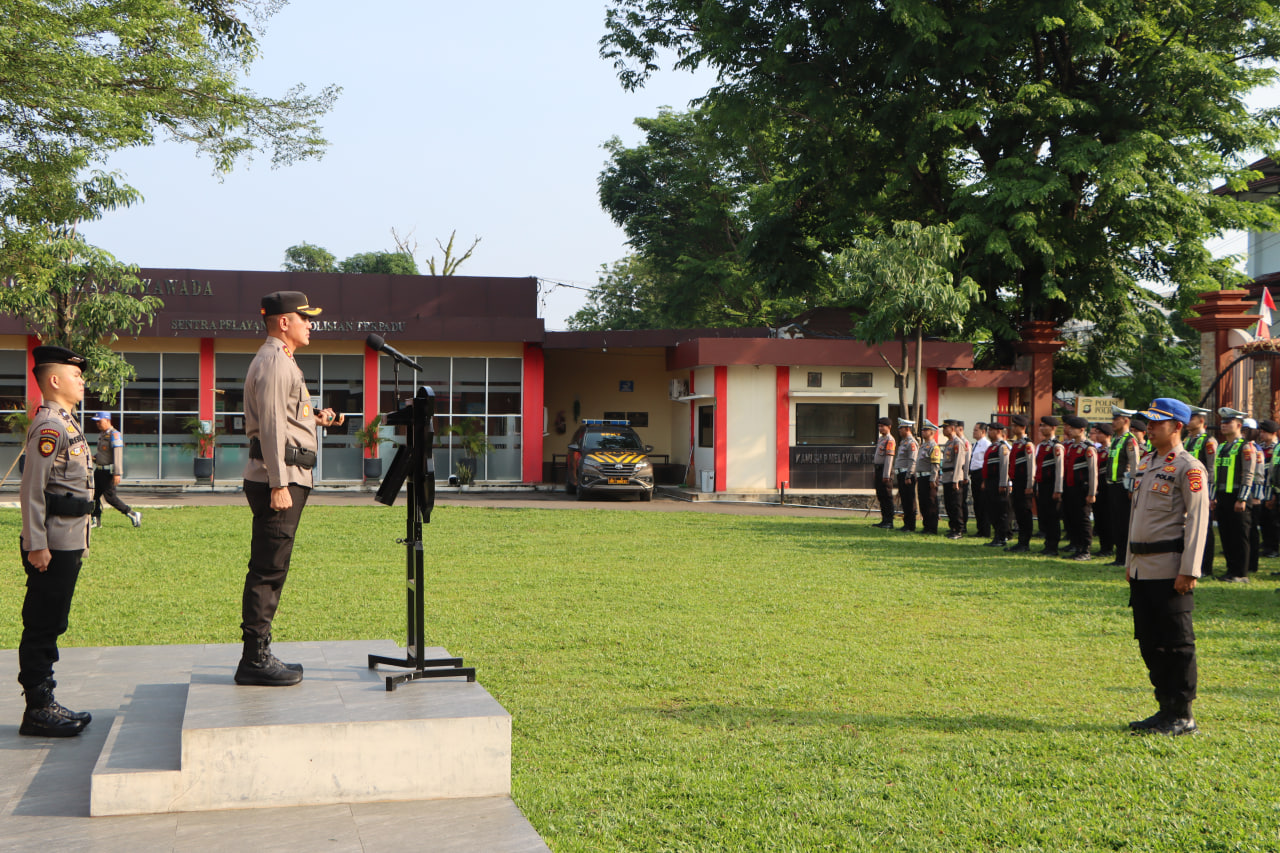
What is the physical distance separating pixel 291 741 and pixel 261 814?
0.93ft

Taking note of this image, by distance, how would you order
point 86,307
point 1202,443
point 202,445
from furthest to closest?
point 202,445
point 86,307
point 1202,443

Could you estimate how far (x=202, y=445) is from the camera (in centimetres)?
2564

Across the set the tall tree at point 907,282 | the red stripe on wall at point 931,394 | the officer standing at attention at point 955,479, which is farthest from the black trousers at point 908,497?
the red stripe on wall at point 931,394

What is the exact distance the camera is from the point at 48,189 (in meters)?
13.4

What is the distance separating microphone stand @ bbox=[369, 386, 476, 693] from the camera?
5.22 m

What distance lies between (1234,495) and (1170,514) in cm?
717

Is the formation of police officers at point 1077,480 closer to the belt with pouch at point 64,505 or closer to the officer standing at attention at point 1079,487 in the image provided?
the officer standing at attention at point 1079,487

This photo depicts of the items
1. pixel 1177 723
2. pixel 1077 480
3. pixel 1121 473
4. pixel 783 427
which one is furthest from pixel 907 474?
pixel 1177 723

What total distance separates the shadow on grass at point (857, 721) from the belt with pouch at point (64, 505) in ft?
9.67

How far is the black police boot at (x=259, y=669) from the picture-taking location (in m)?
5.02

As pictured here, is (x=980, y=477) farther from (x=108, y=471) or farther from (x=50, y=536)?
(x=50, y=536)

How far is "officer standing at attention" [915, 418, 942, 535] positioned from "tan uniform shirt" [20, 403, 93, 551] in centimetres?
1376

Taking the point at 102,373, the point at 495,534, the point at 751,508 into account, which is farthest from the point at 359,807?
the point at 751,508

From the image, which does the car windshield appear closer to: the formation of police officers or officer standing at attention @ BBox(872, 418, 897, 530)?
officer standing at attention @ BBox(872, 418, 897, 530)
